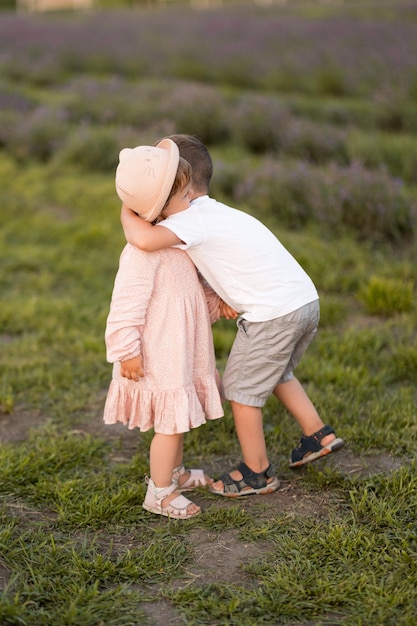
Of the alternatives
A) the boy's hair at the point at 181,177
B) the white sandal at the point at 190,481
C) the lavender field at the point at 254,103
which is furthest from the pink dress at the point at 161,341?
the lavender field at the point at 254,103

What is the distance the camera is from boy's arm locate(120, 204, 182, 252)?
8.19ft

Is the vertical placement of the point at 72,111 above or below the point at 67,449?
above

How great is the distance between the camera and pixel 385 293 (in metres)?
4.46

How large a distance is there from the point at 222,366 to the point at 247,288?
4.40 ft

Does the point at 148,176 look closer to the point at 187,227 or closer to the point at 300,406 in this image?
the point at 187,227

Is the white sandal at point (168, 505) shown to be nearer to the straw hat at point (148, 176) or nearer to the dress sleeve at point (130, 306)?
the dress sleeve at point (130, 306)

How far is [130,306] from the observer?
8.44 ft

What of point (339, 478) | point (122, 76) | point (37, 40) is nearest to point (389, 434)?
point (339, 478)

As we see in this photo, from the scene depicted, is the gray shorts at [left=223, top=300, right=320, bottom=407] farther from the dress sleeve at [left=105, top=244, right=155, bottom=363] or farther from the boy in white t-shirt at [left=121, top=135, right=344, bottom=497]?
the dress sleeve at [left=105, top=244, right=155, bottom=363]

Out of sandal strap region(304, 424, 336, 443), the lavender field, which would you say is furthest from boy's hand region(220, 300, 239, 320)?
the lavender field

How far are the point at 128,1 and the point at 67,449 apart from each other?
31.6 metres

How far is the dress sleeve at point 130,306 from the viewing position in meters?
2.56

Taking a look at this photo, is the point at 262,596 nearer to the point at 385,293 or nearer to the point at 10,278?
the point at 385,293

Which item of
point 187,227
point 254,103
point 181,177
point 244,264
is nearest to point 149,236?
point 187,227
